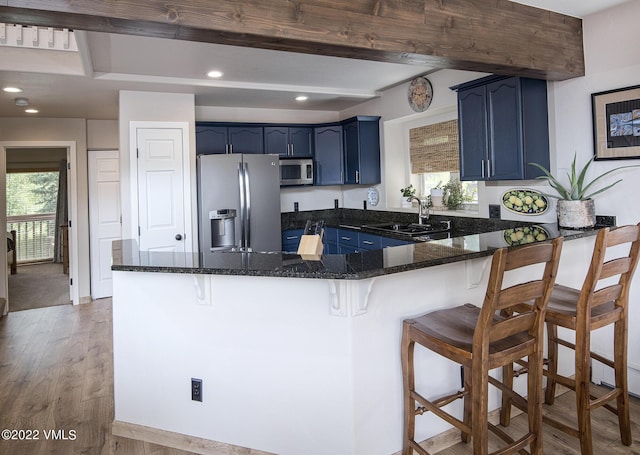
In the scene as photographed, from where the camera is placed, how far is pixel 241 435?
2.03 m

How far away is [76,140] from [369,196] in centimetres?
374

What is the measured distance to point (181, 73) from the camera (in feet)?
12.1

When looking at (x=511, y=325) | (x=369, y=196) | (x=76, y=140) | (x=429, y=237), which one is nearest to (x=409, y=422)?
(x=511, y=325)

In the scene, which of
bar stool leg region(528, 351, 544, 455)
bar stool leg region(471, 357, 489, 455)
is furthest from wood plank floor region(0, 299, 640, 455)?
bar stool leg region(471, 357, 489, 455)

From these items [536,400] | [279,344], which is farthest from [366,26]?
[536,400]

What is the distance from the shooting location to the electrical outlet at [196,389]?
Result: 2096 mm

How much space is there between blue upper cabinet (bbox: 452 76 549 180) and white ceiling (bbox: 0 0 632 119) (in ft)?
1.58

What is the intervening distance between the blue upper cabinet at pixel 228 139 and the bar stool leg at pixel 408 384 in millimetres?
3499

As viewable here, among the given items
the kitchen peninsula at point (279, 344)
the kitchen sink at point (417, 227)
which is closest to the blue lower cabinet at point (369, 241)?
the kitchen sink at point (417, 227)

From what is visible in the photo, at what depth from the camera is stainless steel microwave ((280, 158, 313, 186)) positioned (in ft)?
16.3

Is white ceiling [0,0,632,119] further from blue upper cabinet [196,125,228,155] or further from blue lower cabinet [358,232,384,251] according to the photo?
blue lower cabinet [358,232,384,251]

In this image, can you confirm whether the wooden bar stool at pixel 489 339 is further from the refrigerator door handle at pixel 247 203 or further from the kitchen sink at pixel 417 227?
the refrigerator door handle at pixel 247 203

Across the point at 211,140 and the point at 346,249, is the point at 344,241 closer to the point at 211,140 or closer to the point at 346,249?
the point at 346,249

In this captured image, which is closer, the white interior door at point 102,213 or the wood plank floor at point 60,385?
the wood plank floor at point 60,385
